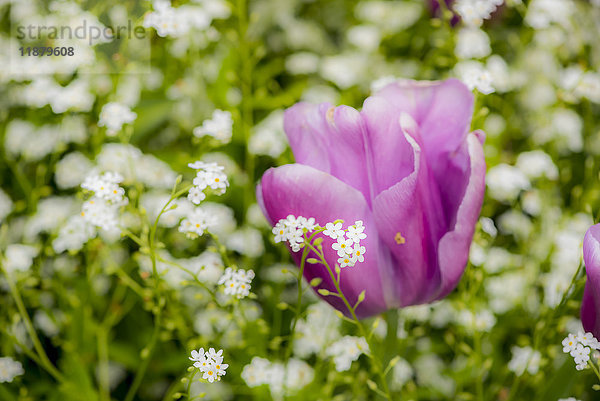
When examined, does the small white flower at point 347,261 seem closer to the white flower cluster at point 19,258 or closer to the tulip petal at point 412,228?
the tulip petal at point 412,228

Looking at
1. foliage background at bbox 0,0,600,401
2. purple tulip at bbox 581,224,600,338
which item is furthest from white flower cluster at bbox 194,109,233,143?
purple tulip at bbox 581,224,600,338

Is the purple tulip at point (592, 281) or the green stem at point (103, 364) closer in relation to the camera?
the purple tulip at point (592, 281)

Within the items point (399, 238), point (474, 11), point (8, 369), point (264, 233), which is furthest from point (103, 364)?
point (474, 11)

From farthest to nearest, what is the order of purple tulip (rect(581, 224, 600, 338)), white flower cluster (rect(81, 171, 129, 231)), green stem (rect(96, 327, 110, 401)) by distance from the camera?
green stem (rect(96, 327, 110, 401)), white flower cluster (rect(81, 171, 129, 231)), purple tulip (rect(581, 224, 600, 338))

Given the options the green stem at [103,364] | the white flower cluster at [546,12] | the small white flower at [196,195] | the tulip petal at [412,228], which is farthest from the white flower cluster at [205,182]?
the white flower cluster at [546,12]

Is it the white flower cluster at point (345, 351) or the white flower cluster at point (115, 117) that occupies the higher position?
the white flower cluster at point (115, 117)

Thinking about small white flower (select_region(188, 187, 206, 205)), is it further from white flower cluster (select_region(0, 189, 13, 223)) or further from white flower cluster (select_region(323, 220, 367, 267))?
white flower cluster (select_region(0, 189, 13, 223))

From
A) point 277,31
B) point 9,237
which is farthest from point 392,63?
point 9,237
